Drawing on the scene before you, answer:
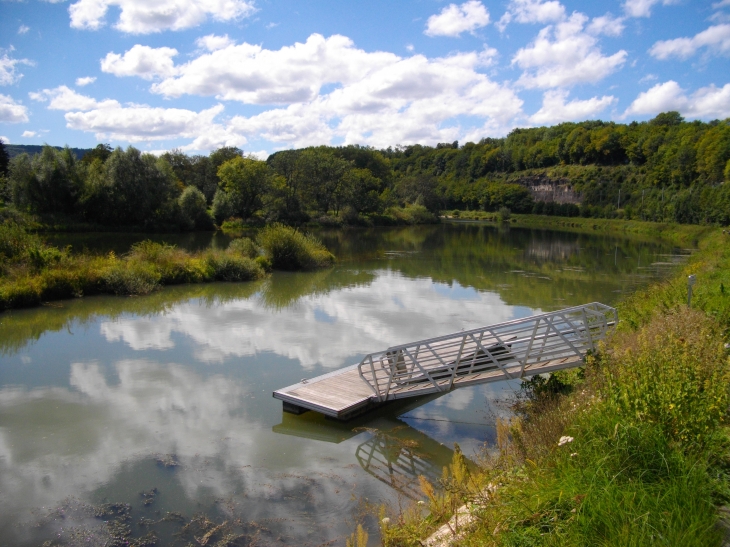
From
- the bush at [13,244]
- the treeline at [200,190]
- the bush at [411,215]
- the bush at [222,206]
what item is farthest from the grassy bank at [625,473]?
the bush at [411,215]

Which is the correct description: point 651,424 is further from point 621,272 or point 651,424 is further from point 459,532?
point 621,272

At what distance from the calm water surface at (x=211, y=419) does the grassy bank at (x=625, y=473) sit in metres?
2.03

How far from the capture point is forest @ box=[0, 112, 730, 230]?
47.6 m

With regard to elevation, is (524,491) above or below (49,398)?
above

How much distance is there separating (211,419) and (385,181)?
106971 millimetres

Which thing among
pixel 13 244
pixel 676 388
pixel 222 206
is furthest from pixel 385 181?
pixel 676 388

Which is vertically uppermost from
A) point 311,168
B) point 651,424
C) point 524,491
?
point 311,168

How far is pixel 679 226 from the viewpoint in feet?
233

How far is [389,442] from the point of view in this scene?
9.56 metres

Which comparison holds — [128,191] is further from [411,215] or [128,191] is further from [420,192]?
[420,192]

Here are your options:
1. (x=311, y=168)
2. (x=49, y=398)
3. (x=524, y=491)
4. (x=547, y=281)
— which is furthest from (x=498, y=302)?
(x=311, y=168)

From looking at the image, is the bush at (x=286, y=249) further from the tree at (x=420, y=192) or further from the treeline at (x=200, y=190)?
the tree at (x=420, y=192)

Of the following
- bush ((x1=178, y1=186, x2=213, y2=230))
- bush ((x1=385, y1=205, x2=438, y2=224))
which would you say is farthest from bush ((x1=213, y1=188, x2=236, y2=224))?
bush ((x1=385, y1=205, x2=438, y2=224))

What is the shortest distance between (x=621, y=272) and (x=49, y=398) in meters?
30.6
